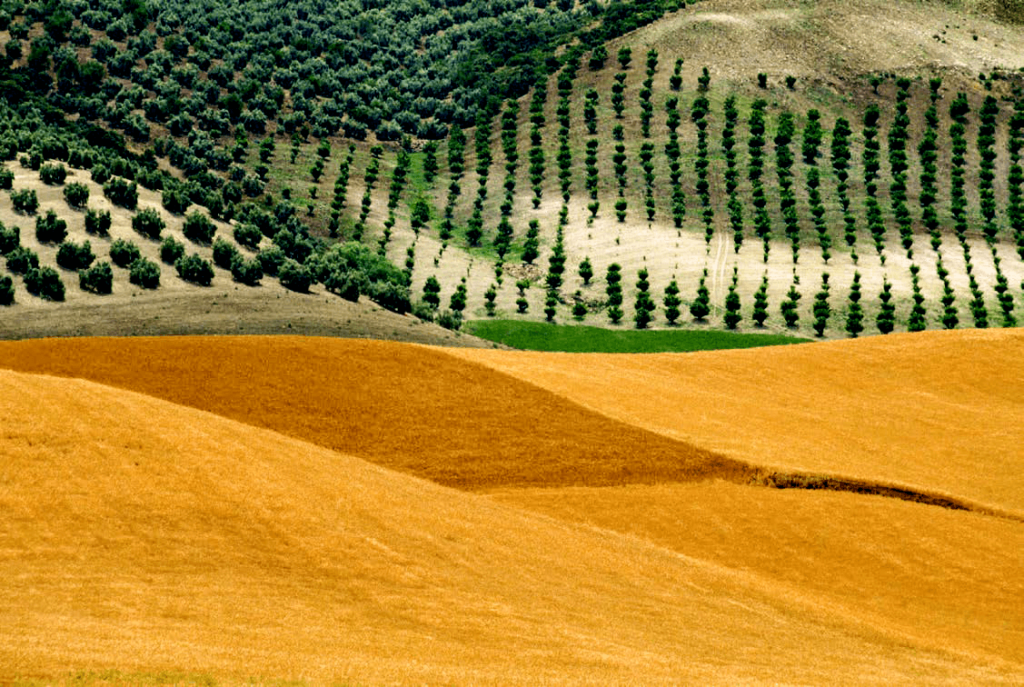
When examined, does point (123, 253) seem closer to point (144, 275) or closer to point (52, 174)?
point (144, 275)

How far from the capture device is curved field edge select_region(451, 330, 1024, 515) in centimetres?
4994

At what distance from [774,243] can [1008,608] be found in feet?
249

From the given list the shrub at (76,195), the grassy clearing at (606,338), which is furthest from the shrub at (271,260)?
the grassy clearing at (606,338)

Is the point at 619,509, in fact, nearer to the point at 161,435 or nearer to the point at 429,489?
the point at 429,489

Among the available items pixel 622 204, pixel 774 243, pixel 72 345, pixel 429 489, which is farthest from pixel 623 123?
pixel 429 489

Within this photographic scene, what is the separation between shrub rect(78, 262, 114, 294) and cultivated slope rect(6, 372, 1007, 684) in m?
38.6

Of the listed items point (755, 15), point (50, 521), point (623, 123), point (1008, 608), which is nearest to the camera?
point (50, 521)

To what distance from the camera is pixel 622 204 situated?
116188 mm

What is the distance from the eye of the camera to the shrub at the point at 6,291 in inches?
2955

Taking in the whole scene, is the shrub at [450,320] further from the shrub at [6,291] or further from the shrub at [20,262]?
the shrub at [6,291]

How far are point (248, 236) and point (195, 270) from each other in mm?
10362

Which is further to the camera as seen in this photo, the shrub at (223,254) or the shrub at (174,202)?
the shrub at (174,202)

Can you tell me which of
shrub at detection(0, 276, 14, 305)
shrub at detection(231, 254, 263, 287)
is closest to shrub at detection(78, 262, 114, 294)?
shrub at detection(0, 276, 14, 305)

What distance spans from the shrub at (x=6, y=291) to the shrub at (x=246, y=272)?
1548cm
